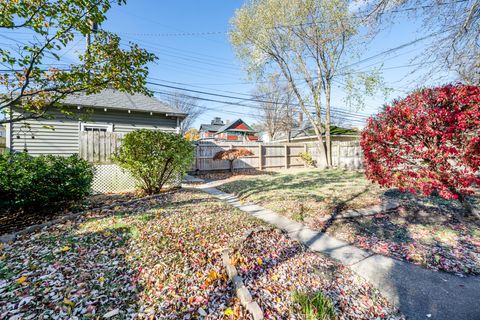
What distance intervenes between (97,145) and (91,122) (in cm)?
90

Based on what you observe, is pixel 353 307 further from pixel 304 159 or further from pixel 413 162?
pixel 304 159

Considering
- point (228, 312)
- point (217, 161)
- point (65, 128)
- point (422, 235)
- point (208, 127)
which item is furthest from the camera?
point (208, 127)

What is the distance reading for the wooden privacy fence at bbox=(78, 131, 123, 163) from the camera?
6551 mm

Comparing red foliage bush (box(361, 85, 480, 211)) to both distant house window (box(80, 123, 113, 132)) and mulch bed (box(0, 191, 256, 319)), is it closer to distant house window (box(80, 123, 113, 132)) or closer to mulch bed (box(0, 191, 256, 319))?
mulch bed (box(0, 191, 256, 319))

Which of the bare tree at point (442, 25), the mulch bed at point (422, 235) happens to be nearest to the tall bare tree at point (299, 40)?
the bare tree at point (442, 25)

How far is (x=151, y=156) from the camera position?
5.20 meters

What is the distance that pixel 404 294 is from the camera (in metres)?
1.99

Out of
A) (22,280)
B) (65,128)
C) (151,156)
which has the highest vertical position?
(65,128)

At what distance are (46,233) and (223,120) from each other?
140ft

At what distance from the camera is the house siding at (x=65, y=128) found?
7.30 metres

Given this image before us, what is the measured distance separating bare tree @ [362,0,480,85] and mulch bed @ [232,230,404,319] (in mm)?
5448

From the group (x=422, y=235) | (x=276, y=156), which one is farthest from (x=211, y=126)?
(x=422, y=235)

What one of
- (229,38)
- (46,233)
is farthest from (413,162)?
(229,38)

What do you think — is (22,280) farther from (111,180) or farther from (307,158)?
(307,158)
